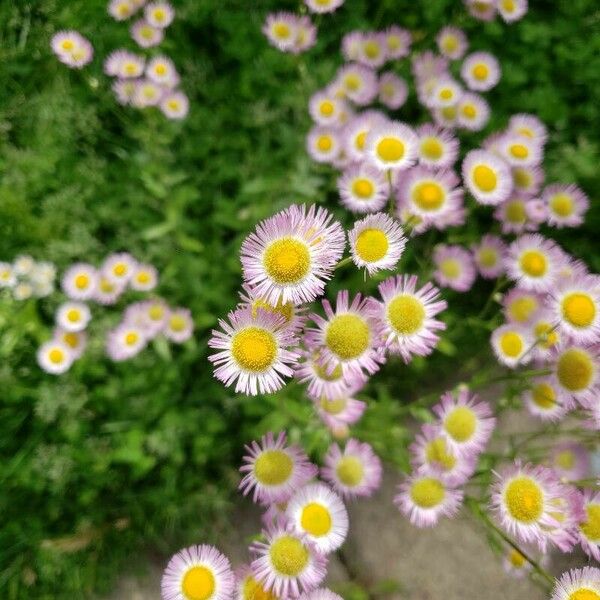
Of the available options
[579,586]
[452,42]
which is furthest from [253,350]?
[452,42]

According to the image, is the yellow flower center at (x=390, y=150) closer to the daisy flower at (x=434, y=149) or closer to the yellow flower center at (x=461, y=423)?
the daisy flower at (x=434, y=149)

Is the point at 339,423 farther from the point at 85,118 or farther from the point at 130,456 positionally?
the point at 85,118

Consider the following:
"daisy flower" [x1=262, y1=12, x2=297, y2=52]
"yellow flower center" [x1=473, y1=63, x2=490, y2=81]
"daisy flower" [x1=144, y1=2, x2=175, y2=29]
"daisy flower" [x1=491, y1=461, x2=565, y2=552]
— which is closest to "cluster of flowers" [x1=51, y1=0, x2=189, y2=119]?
"daisy flower" [x1=144, y1=2, x2=175, y2=29]

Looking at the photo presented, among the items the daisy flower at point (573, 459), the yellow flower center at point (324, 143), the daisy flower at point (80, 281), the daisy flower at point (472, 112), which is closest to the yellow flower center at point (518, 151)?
the daisy flower at point (472, 112)

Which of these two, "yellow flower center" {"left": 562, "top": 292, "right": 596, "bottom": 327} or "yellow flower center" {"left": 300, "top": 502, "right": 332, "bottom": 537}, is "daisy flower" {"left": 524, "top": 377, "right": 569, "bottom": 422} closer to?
"yellow flower center" {"left": 562, "top": 292, "right": 596, "bottom": 327}

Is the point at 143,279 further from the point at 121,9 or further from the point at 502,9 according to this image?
the point at 502,9
